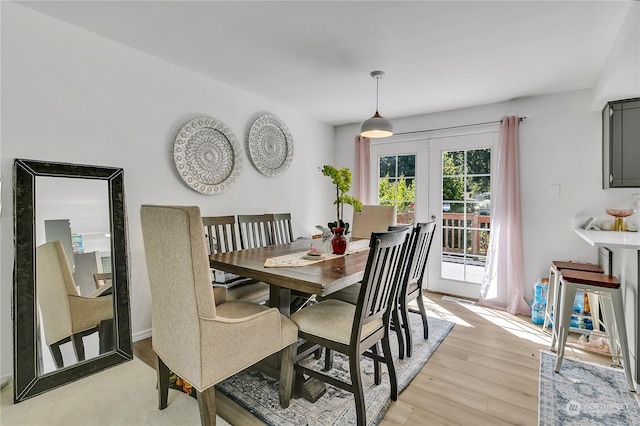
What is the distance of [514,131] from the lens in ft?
11.4

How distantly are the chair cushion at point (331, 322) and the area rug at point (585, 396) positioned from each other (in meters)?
1.12

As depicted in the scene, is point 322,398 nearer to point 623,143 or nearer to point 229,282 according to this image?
point 229,282

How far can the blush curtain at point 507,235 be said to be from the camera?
345 cm

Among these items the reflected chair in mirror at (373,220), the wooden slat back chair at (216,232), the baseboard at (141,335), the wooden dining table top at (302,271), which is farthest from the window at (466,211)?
the baseboard at (141,335)

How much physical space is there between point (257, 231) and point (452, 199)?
8.25 feet

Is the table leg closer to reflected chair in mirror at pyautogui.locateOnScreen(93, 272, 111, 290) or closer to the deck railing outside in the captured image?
reflected chair in mirror at pyautogui.locateOnScreen(93, 272, 111, 290)

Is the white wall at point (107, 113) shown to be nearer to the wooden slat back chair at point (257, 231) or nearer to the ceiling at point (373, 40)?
the ceiling at point (373, 40)

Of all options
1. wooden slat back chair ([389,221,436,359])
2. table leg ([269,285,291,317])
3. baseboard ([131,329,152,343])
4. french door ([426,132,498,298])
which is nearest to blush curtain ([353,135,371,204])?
french door ([426,132,498,298])

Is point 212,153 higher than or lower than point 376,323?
higher

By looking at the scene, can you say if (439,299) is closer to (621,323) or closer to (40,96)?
(621,323)

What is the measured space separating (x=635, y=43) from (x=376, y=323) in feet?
7.36

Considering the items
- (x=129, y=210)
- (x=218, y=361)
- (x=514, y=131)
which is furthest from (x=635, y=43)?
(x=129, y=210)

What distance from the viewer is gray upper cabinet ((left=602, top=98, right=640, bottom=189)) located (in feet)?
8.73
